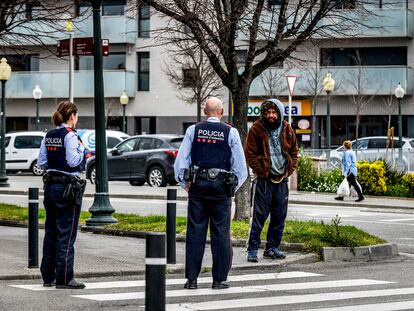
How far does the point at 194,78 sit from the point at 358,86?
7.87 metres

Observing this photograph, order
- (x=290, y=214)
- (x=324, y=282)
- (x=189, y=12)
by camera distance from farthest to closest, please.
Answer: (x=290, y=214), (x=189, y=12), (x=324, y=282)

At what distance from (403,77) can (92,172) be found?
66.6ft

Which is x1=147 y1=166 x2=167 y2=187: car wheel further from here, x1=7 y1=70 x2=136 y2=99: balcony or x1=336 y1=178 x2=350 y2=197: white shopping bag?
x1=7 y1=70 x2=136 y2=99: balcony

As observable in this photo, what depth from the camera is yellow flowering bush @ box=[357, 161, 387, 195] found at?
102 ft

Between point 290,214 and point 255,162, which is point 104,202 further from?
point 290,214

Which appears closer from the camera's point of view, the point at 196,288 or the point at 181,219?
the point at 196,288

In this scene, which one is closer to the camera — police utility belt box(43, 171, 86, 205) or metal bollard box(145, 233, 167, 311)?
metal bollard box(145, 233, 167, 311)

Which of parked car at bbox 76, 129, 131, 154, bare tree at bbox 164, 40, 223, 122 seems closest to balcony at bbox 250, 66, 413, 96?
bare tree at bbox 164, 40, 223, 122

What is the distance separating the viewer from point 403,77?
50.3 metres

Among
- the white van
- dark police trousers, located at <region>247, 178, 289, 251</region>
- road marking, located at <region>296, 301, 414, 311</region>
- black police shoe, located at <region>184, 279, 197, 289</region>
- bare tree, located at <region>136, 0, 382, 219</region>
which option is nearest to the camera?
road marking, located at <region>296, 301, 414, 311</region>

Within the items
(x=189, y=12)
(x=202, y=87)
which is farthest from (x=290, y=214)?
(x=202, y=87)

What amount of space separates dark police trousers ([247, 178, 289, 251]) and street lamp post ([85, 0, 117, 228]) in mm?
4836

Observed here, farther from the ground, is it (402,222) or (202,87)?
(202,87)

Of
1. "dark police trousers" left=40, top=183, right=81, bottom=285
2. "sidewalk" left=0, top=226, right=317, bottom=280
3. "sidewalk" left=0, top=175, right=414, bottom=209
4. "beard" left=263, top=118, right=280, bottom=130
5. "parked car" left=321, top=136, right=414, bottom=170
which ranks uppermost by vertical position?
"beard" left=263, top=118, right=280, bottom=130
